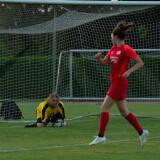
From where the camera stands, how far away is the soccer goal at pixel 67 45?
48.0ft

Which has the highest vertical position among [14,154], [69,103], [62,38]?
[62,38]

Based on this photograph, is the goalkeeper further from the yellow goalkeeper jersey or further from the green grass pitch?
the green grass pitch

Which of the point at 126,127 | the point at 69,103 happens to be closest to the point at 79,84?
the point at 69,103

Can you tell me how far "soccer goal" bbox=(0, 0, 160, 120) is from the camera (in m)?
14.6

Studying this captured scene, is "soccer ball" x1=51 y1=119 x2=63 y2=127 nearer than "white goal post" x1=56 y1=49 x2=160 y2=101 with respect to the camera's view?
Yes

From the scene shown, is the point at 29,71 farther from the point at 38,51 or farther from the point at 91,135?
the point at 91,135

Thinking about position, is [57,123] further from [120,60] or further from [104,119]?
[120,60]

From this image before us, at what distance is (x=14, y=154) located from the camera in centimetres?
748

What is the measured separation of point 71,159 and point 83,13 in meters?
8.25

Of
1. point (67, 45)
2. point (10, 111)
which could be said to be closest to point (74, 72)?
point (67, 45)

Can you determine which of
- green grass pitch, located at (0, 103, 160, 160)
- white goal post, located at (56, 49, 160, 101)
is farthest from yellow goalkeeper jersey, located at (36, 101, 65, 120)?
white goal post, located at (56, 49, 160, 101)

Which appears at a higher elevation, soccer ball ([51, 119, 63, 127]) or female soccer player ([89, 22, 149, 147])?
female soccer player ([89, 22, 149, 147])

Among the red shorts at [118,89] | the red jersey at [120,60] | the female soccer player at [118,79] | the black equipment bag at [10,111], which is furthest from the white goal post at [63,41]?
the red shorts at [118,89]

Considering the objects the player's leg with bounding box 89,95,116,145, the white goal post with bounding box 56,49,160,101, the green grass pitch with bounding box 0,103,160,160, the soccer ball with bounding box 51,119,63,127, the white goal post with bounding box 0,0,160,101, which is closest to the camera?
the green grass pitch with bounding box 0,103,160,160
